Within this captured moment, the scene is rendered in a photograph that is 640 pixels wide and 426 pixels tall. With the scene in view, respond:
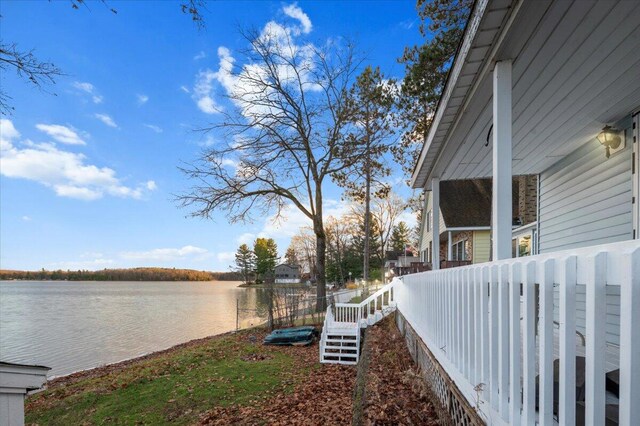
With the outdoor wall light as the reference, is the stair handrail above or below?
below

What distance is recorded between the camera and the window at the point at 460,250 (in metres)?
17.2

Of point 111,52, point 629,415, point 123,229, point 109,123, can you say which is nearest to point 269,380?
point 629,415

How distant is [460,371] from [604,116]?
12.4 feet

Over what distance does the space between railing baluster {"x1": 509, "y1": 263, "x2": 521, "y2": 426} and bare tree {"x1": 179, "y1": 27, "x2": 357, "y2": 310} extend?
578 inches

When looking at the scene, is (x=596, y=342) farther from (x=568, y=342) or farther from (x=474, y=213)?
(x=474, y=213)

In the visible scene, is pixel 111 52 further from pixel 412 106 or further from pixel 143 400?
pixel 412 106

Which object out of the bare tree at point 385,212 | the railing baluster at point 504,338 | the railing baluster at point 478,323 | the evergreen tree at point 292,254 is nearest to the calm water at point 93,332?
the railing baluster at point 478,323

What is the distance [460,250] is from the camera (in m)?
18.0

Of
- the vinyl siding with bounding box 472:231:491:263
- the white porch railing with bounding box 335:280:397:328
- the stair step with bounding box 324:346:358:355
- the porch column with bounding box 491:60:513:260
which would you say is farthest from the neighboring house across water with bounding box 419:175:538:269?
the porch column with bounding box 491:60:513:260

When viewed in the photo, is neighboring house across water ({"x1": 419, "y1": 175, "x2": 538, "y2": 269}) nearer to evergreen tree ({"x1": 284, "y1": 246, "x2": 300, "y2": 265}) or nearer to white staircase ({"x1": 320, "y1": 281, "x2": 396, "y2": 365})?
white staircase ({"x1": 320, "y1": 281, "x2": 396, "y2": 365})

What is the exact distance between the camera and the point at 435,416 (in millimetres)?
3615

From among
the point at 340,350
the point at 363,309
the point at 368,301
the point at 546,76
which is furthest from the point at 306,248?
the point at 546,76

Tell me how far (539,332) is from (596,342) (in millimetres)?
409

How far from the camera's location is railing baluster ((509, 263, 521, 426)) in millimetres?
1829
